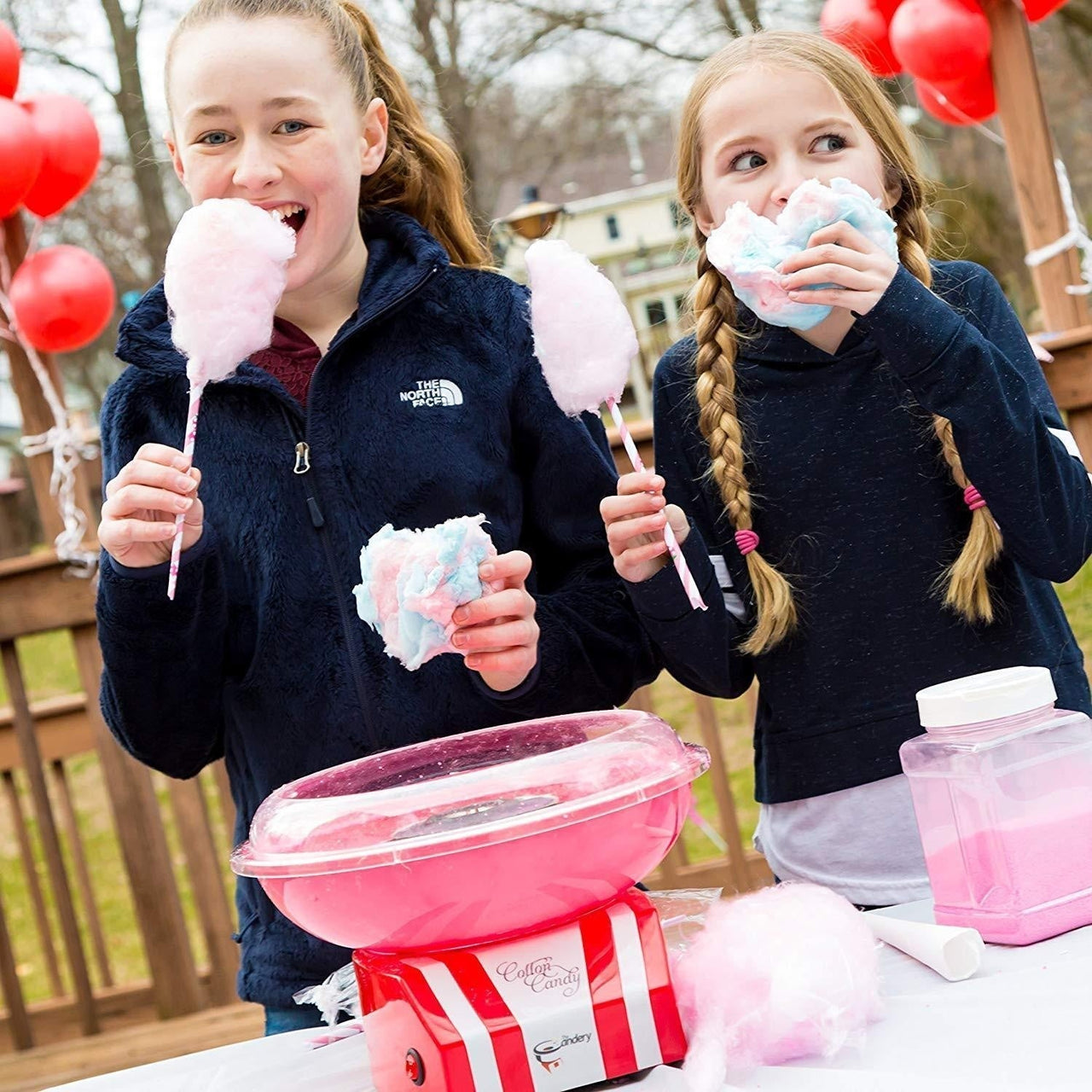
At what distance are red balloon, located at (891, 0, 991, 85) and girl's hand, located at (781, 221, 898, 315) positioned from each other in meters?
A: 2.21

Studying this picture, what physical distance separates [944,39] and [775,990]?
2824 millimetres

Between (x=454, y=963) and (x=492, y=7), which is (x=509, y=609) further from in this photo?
(x=492, y=7)

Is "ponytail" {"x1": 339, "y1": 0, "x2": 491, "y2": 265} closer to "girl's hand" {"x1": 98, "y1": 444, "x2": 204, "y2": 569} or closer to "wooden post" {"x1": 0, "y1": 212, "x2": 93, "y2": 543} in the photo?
"girl's hand" {"x1": 98, "y1": 444, "x2": 204, "y2": 569}

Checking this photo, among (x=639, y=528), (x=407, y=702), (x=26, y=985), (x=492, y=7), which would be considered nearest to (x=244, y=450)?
(x=407, y=702)

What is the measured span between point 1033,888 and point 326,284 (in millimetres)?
982

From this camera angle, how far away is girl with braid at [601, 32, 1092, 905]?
146cm

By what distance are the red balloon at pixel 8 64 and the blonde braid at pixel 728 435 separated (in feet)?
8.20

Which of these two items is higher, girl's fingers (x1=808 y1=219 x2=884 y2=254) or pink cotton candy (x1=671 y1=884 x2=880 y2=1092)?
girl's fingers (x1=808 y1=219 x2=884 y2=254)

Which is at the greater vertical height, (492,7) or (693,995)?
(492,7)

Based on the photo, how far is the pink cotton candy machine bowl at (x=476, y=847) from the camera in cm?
94

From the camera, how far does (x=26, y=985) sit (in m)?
6.41

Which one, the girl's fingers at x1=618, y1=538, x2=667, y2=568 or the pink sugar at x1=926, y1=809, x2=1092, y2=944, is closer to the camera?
the pink sugar at x1=926, y1=809, x2=1092, y2=944

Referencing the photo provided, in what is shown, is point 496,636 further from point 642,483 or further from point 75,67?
point 75,67

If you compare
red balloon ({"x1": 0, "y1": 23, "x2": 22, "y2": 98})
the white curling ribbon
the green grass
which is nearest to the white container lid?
the white curling ribbon
